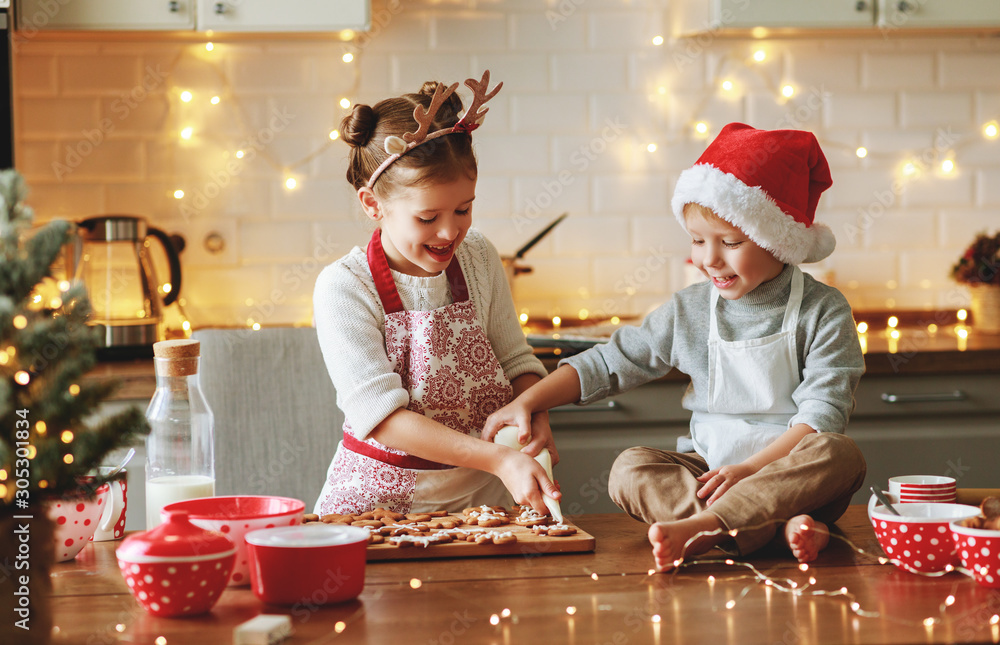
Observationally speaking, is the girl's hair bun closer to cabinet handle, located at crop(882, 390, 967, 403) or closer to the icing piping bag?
the icing piping bag

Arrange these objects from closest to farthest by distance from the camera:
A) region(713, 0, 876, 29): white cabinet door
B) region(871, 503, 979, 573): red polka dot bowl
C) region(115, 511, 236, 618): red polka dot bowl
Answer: region(115, 511, 236, 618): red polka dot bowl, region(871, 503, 979, 573): red polka dot bowl, region(713, 0, 876, 29): white cabinet door

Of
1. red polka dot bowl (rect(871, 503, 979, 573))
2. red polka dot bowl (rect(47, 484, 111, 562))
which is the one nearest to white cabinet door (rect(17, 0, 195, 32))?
red polka dot bowl (rect(47, 484, 111, 562))

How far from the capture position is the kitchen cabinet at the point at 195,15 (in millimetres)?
2234

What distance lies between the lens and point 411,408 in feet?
4.87

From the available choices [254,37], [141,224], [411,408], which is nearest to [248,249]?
[141,224]

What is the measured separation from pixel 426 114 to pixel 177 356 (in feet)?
1.57

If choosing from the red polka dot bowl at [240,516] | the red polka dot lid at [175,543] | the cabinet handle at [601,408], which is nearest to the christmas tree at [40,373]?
the red polka dot lid at [175,543]

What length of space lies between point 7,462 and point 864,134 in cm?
253

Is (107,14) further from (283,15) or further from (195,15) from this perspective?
(283,15)

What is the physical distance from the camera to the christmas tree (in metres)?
0.72

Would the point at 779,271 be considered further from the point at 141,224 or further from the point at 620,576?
the point at 141,224

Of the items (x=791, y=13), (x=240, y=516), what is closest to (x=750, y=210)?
(x=240, y=516)

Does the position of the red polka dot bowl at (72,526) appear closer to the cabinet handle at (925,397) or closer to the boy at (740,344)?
the boy at (740,344)

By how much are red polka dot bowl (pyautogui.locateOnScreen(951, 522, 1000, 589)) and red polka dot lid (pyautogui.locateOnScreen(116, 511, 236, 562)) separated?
0.67 meters
